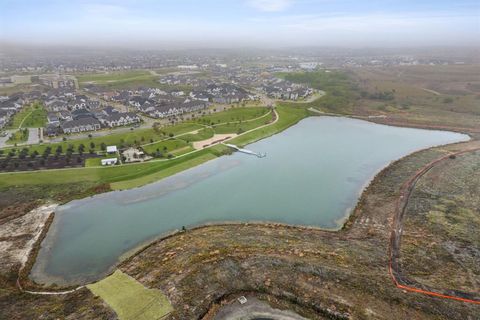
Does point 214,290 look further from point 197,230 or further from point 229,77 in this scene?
point 229,77

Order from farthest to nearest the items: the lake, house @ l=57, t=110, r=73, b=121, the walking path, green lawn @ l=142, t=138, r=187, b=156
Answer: house @ l=57, t=110, r=73, b=121 < green lawn @ l=142, t=138, r=187, b=156 < the lake < the walking path

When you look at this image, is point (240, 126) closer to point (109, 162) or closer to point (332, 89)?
point (109, 162)

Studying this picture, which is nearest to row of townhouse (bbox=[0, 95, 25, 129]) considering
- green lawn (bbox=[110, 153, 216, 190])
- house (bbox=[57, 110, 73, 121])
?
house (bbox=[57, 110, 73, 121])

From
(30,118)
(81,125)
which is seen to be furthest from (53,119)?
(81,125)

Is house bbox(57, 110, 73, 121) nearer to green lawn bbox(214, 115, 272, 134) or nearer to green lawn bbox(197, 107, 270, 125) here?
green lawn bbox(197, 107, 270, 125)

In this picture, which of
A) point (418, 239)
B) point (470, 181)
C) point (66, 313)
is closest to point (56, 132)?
point (66, 313)

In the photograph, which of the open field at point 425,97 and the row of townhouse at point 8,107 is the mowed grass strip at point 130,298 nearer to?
the row of townhouse at point 8,107

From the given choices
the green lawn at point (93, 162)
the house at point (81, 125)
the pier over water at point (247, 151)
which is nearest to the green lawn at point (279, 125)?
the pier over water at point (247, 151)
